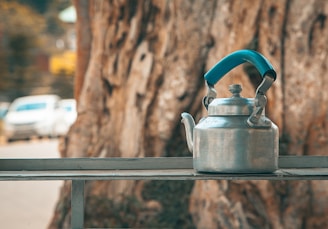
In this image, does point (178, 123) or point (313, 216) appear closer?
point (313, 216)

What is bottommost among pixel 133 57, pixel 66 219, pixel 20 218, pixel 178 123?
pixel 20 218

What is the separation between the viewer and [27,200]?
1574 centimetres

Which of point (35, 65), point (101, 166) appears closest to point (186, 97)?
point (101, 166)

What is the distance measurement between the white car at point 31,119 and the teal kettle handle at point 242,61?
72.1 ft

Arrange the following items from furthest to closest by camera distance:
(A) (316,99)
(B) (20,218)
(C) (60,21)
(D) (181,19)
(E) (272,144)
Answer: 1. (C) (60,21)
2. (B) (20,218)
3. (D) (181,19)
4. (A) (316,99)
5. (E) (272,144)

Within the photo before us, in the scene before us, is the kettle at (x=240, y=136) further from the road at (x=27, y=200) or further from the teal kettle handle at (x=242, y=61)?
the road at (x=27, y=200)

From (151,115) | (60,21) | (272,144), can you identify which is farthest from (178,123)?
(60,21)

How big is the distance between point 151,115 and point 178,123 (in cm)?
22

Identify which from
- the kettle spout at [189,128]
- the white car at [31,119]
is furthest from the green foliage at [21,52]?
the kettle spout at [189,128]

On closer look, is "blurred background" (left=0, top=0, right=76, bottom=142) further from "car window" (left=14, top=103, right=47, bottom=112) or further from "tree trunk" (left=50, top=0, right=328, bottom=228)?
"tree trunk" (left=50, top=0, right=328, bottom=228)

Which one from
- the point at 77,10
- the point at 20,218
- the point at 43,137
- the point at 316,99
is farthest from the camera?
the point at 43,137

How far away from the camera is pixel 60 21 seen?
4459cm

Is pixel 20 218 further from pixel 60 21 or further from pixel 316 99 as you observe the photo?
pixel 60 21

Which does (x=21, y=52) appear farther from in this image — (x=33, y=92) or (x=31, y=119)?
(x=31, y=119)
